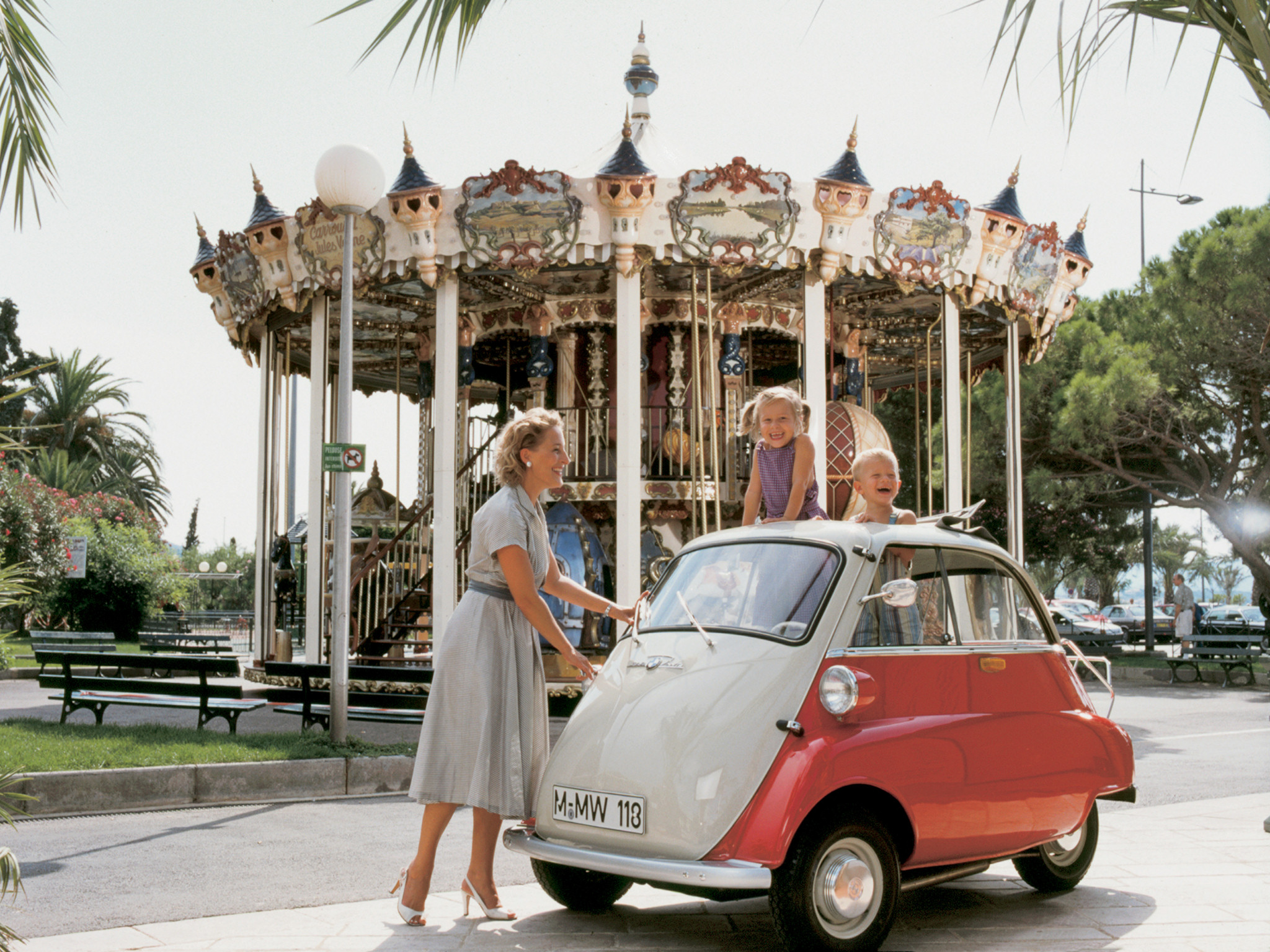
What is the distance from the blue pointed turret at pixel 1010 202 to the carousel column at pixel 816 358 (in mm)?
2628

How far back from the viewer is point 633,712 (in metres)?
4.81

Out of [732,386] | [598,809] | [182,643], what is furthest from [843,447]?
[182,643]

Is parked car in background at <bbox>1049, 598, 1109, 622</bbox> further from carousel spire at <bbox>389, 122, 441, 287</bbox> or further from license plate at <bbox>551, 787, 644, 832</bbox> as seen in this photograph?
license plate at <bbox>551, 787, 644, 832</bbox>

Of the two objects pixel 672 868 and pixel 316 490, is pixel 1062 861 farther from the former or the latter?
pixel 316 490

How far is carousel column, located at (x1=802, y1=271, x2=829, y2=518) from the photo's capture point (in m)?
14.2

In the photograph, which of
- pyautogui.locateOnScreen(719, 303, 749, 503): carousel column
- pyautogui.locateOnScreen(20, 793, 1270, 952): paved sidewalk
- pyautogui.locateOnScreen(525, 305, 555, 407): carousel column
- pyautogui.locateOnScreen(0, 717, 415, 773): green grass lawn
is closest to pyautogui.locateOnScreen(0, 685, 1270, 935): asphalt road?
pyautogui.locateOnScreen(20, 793, 1270, 952): paved sidewalk

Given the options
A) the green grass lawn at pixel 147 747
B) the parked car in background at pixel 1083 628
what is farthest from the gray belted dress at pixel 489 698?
the parked car in background at pixel 1083 628

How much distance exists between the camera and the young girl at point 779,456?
6141mm

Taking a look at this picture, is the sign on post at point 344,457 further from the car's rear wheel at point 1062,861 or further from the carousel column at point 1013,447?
the carousel column at point 1013,447

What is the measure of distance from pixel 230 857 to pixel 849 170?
1043 cm

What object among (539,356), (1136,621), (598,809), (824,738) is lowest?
(1136,621)

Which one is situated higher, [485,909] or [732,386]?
[732,386]

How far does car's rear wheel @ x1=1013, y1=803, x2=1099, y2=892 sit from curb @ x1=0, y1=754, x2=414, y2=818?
159 inches

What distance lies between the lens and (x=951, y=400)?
50.3 ft
